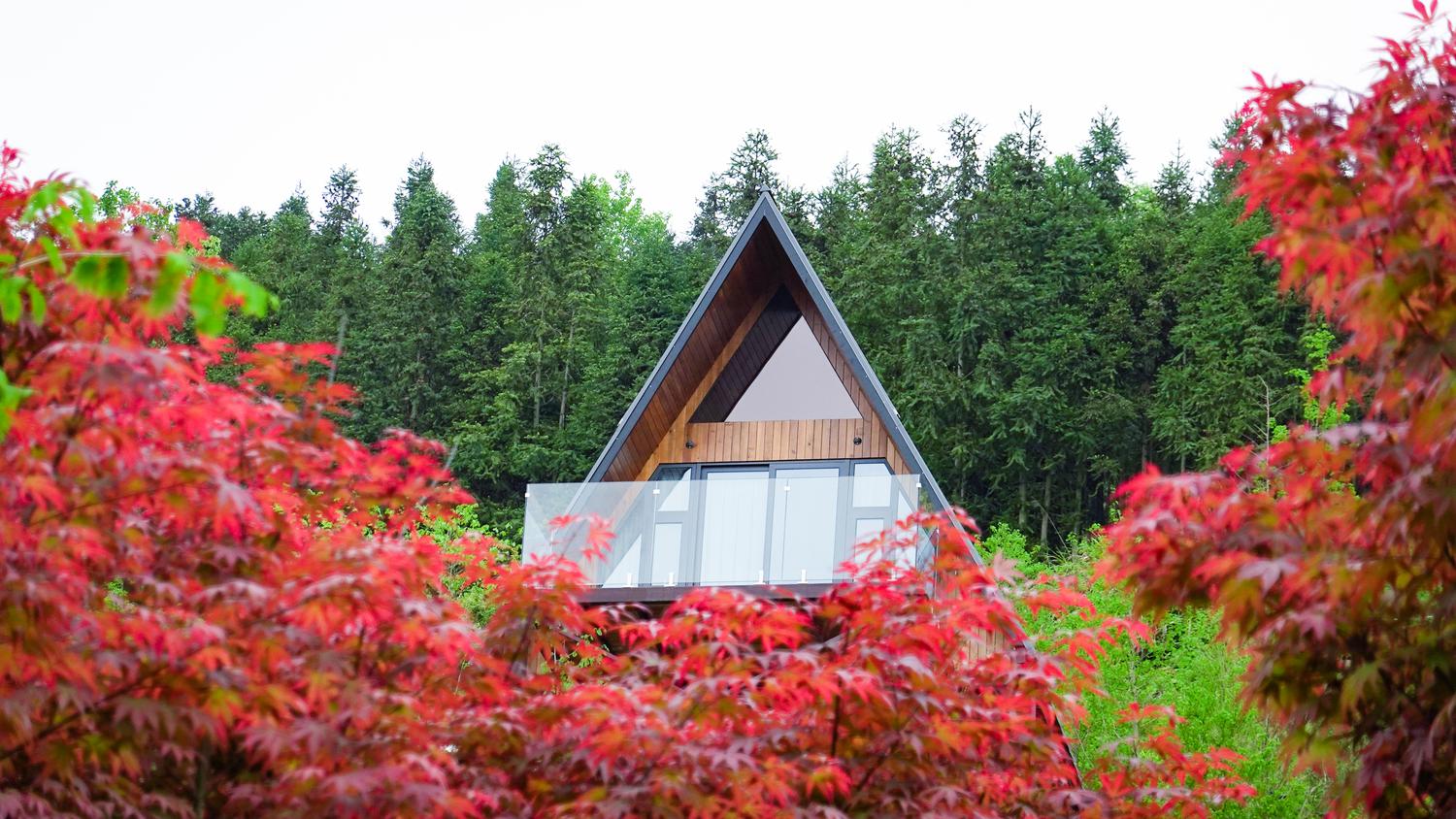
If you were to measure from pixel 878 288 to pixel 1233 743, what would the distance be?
20.5 m

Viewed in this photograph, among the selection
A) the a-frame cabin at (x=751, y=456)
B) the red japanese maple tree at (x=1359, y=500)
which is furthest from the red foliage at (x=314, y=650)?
the a-frame cabin at (x=751, y=456)

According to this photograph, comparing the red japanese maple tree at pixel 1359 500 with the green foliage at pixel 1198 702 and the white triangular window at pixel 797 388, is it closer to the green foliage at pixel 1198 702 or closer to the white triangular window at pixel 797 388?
the green foliage at pixel 1198 702

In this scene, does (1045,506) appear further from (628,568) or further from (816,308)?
(628,568)

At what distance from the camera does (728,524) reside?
14.8 meters

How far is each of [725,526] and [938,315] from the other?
24543 mm

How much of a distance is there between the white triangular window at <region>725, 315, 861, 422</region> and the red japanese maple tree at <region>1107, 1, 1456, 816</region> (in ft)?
33.4

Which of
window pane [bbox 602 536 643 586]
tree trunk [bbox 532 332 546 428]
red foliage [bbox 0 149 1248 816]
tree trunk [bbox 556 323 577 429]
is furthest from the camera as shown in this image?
tree trunk [bbox 556 323 577 429]

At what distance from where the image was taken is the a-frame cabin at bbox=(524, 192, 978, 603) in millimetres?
14500

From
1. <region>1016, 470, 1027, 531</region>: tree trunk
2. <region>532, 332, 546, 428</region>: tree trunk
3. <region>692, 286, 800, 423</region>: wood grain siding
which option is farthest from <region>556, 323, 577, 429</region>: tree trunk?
<region>692, 286, 800, 423</region>: wood grain siding

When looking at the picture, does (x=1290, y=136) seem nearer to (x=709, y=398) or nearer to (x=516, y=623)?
(x=516, y=623)

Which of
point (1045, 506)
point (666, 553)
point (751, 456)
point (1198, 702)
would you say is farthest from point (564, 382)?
point (666, 553)

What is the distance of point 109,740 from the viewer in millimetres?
5410

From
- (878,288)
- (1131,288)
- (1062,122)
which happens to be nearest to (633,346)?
(878,288)

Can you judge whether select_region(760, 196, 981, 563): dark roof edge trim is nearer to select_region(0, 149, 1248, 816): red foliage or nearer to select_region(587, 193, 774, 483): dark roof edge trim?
select_region(587, 193, 774, 483): dark roof edge trim
